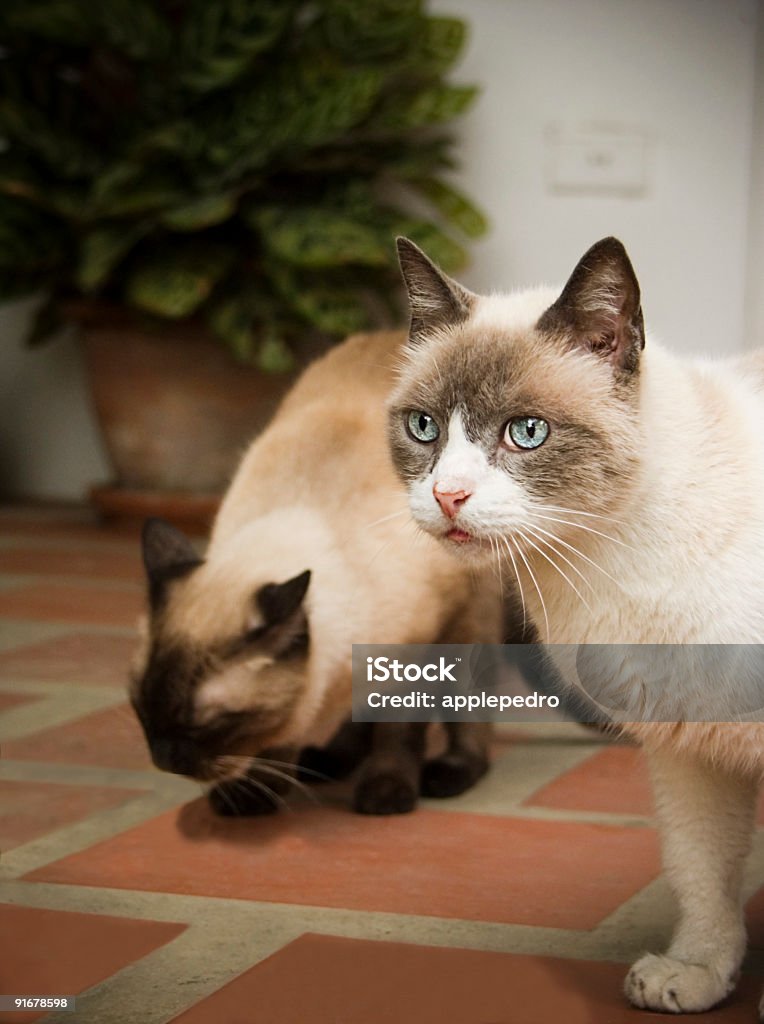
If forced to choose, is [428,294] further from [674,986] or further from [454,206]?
[454,206]

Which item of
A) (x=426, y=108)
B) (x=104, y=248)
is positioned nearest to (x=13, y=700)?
(x=104, y=248)

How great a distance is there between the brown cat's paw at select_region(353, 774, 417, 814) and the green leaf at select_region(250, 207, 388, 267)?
63.5 inches

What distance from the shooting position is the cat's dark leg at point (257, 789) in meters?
1.34

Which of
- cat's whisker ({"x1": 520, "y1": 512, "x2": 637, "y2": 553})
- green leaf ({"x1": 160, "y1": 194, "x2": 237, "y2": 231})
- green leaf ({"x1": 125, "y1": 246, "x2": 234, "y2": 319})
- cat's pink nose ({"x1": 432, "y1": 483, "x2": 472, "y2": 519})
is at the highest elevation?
green leaf ({"x1": 160, "y1": 194, "x2": 237, "y2": 231})

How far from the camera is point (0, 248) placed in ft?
9.71

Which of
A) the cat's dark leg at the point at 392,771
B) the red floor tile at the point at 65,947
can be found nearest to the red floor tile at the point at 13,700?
the cat's dark leg at the point at 392,771

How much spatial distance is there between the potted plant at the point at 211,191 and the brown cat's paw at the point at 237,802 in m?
1.61

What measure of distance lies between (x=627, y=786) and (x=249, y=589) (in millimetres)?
490

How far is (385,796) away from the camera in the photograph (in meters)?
1.36

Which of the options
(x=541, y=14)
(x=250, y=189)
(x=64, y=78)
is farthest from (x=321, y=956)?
(x=64, y=78)

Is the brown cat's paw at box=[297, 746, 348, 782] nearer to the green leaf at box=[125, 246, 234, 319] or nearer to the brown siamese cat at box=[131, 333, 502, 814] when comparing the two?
the brown siamese cat at box=[131, 333, 502, 814]

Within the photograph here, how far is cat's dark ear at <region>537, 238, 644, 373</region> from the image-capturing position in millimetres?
837

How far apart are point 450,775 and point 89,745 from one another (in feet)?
1.51

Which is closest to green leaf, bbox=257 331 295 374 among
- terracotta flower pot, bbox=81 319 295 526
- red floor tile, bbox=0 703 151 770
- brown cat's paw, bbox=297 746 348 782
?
terracotta flower pot, bbox=81 319 295 526
